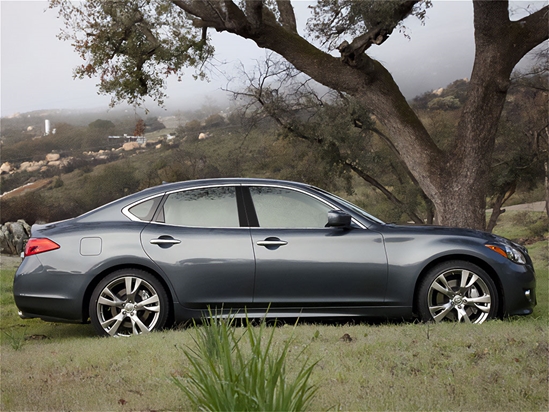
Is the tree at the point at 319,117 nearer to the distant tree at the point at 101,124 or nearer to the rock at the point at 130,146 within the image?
the rock at the point at 130,146

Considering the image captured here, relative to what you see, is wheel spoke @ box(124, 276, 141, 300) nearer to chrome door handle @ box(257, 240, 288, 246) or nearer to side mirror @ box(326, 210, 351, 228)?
chrome door handle @ box(257, 240, 288, 246)

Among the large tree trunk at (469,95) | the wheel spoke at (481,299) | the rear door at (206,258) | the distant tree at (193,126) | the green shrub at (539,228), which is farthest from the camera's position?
the distant tree at (193,126)

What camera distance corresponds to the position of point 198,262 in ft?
23.4

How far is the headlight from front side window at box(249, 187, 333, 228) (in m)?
1.80

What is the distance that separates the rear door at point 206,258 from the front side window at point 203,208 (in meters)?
0.02

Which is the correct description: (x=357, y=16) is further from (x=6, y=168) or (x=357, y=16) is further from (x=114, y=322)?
(x=6, y=168)

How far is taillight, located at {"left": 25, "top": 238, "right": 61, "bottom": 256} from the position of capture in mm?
7238

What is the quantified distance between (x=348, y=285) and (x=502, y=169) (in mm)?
27529

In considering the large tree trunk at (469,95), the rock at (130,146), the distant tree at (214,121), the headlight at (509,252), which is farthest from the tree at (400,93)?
the rock at (130,146)

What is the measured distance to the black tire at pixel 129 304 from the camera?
7059mm

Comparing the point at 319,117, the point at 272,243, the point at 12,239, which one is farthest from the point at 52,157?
the point at 272,243

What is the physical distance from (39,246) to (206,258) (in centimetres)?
177

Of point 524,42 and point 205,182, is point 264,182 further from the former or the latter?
point 524,42

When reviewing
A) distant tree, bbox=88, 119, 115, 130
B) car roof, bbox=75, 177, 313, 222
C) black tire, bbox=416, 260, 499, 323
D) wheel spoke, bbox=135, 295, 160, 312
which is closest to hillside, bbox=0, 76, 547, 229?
distant tree, bbox=88, 119, 115, 130
